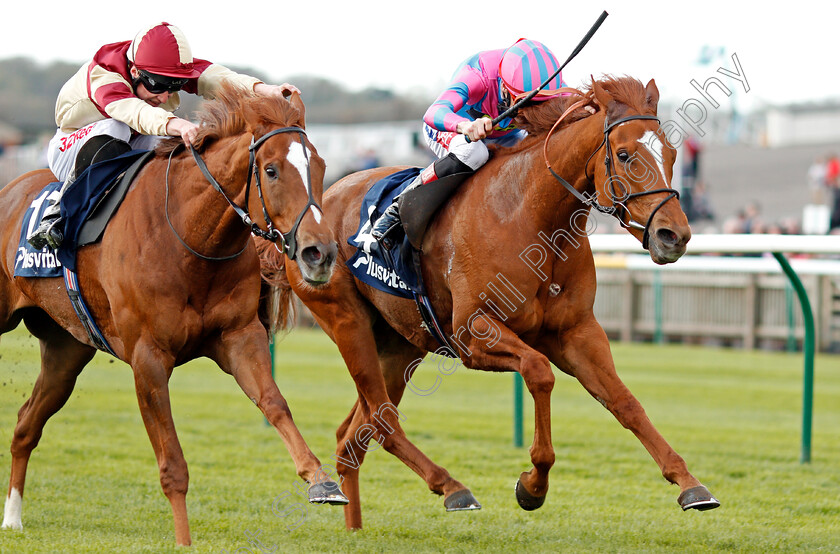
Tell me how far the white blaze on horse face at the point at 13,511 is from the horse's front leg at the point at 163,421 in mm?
1061

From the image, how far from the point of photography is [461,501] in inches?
178

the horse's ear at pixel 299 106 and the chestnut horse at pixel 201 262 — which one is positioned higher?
the horse's ear at pixel 299 106

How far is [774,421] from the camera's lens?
377 inches

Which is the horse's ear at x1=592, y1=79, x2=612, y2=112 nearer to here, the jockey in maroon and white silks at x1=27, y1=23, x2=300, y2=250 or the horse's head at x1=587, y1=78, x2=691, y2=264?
the horse's head at x1=587, y1=78, x2=691, y2=264

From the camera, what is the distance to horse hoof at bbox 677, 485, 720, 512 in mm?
4121

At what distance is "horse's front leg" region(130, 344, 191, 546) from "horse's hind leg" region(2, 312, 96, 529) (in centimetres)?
113

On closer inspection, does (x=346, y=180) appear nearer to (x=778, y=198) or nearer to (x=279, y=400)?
(x=279, y=400)

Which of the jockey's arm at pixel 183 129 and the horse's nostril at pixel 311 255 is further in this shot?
the jockey's arm at pixel 183 129

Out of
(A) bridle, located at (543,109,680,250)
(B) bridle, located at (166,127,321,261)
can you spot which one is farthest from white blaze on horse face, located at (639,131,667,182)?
(B) bridle, located at (166,127,321,261)

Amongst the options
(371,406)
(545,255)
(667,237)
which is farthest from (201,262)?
(667,237)

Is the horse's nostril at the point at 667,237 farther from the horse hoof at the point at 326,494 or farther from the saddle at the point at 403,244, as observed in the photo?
the horse hoof at the point at 326,494

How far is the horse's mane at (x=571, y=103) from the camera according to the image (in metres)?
4.46

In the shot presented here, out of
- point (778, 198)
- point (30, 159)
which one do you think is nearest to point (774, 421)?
point (778, 198)

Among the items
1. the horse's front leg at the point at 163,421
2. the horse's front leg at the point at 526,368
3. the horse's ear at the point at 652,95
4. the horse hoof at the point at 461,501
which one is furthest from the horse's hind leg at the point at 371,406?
the horse's ear at the point at 652,95
